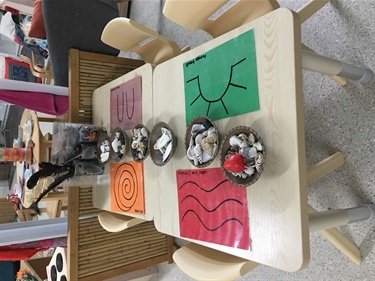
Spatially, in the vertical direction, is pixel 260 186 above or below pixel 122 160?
below

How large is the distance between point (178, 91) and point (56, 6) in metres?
0.96

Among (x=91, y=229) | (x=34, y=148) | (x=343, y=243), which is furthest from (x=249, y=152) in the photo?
(x=34, y=148)

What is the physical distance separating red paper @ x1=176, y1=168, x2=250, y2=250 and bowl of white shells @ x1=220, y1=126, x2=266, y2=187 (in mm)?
54

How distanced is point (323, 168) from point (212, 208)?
42 cm

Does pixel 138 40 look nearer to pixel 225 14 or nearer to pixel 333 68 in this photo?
pixel 225 14

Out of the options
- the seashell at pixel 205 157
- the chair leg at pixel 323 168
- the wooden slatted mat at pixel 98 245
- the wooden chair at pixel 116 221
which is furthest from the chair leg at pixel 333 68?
the wooden slatted mat at pixel 98 245

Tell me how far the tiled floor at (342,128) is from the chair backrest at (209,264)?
0.56 meters

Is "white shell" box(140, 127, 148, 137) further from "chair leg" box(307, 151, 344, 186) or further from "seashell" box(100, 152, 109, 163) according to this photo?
"chair leg" box(307, 151, 344, 186)

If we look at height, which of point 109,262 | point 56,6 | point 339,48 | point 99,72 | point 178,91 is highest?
point 56,6

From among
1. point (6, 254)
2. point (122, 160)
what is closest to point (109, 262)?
point (6, 254)

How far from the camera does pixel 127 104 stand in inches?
58.5

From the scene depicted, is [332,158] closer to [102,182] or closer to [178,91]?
[178,91]

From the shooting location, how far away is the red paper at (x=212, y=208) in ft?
3.03

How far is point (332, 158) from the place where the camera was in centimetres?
121
